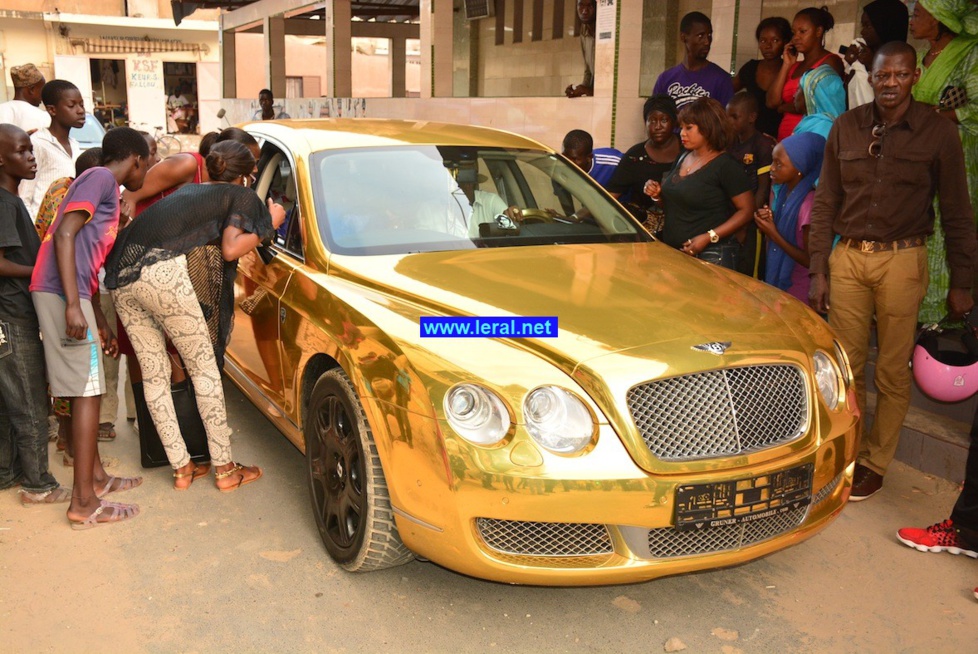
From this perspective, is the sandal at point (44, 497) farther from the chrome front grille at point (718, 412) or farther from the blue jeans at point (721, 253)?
the blue jeans at point (721, 253)

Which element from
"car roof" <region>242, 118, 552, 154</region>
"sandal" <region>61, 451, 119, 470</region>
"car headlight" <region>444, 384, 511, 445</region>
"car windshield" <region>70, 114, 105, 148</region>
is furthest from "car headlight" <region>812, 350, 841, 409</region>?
"car windshield" <region>70, 114, 105, 148</region>

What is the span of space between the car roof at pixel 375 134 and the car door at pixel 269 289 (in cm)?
12

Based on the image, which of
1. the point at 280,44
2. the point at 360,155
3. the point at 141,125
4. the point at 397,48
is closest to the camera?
the point at 360,155

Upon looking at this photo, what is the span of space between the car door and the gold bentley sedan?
0.10ft

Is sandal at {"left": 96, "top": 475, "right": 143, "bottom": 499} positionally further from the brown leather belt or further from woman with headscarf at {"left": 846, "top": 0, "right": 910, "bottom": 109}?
woman with headscarf at {"left": 846, "top": 0, "right": 910, "bottom": 109}

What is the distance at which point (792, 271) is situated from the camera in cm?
529

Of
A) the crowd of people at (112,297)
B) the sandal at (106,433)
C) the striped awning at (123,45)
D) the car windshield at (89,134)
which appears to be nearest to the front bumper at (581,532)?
the crowd of people at (112,297)

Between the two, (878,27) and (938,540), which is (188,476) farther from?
(878,27)

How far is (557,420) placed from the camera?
2.91 meters

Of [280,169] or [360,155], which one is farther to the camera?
[280,169]

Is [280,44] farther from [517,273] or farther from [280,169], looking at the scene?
[517,273]

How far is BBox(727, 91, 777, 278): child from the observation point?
5691mm

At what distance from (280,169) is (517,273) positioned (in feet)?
5.59

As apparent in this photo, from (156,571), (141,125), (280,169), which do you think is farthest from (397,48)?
(156,571)
